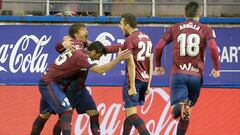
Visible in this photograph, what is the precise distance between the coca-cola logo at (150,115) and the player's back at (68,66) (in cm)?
248

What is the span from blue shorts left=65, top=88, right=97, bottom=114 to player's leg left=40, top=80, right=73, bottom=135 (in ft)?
1.51

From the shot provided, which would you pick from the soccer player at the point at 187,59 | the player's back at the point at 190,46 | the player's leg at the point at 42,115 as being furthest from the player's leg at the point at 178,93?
the player's leg at the point at 42,115

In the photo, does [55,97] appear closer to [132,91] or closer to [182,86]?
[132,91]

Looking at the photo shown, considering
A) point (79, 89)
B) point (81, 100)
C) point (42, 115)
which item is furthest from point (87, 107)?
point (42, 115)

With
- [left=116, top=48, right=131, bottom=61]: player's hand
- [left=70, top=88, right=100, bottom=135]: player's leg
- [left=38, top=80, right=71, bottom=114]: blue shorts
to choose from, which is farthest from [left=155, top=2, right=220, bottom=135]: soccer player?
[left=38, top=80, right=71, bottom=114]: blue shorts

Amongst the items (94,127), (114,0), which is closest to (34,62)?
(114,0)

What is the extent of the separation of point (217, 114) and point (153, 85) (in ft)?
4.07

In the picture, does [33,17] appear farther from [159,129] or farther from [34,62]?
[159,129]

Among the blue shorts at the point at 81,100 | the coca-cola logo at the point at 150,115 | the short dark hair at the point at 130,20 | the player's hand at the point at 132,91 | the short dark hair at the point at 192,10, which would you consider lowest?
the coca-cola logo at the point at 150,115

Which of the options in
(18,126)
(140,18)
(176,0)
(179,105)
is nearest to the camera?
Result: (179,105)

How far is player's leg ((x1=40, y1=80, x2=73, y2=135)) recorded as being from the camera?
8.47 metres

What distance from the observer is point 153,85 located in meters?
11.4

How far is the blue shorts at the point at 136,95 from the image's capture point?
351 inches

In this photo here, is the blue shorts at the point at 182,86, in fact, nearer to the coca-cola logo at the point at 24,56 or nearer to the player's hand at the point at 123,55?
the player's hand at the point at 123,55
